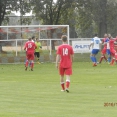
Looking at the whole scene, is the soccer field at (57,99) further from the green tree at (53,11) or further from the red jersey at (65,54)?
the green tree at (53,11)

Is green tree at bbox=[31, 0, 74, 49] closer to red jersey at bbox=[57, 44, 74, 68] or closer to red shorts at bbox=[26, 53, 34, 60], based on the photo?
red shorts at bbox=[26, 53, 34, 60]

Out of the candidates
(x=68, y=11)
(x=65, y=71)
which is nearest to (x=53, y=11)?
(x=68, y=11)

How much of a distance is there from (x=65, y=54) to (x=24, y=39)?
23.5 meters

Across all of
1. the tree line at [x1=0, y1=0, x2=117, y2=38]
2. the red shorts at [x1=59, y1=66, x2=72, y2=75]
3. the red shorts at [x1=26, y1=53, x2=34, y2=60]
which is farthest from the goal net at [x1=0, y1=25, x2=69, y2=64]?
the red shorts at [x1=59, y1=66, x2=72, y2=75]

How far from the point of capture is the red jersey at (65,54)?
1928 centimetres

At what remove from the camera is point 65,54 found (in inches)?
762

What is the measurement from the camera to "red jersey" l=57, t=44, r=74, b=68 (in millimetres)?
19281

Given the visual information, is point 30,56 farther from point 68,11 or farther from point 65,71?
point 68,11

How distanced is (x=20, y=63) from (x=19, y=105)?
87.0ft

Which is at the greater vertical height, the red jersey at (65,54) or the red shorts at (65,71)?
the red jersey at (65,54)

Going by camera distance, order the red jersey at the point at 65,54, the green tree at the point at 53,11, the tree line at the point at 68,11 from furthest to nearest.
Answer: the green tree at the point at 53,11, the tree line at the point at 68,11, the red jersey at the point at 65,54

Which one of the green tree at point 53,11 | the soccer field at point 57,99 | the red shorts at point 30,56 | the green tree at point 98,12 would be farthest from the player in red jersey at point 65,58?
the green tree at point 98,12

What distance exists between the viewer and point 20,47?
42.8 meters

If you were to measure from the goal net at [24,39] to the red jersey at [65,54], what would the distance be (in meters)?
22.3
